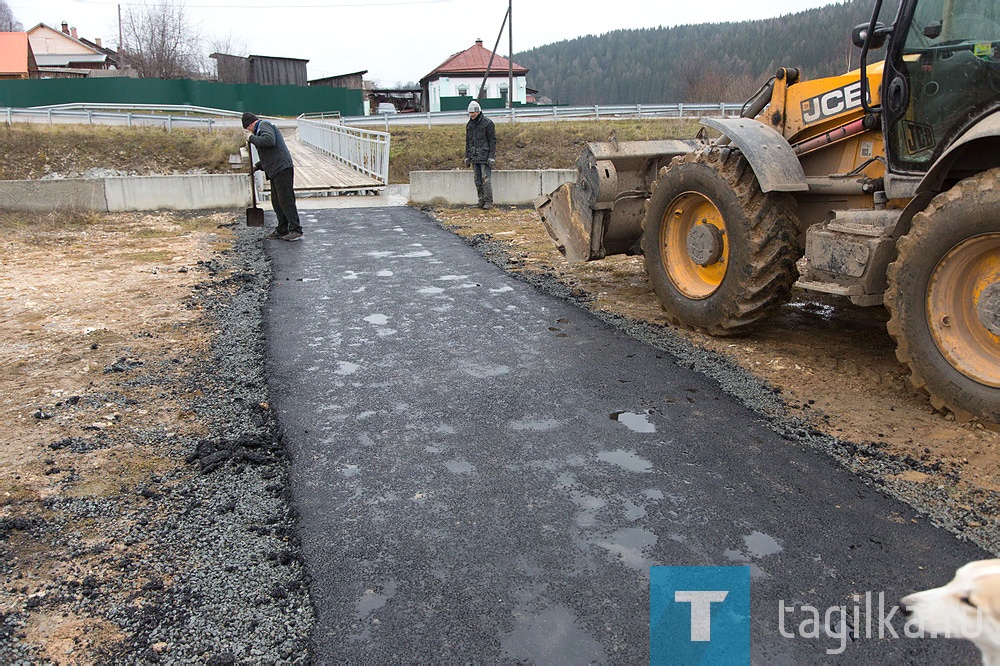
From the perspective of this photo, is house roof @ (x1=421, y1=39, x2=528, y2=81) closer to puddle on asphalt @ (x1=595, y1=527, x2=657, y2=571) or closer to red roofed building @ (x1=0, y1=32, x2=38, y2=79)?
red roofed building @ (x1=0, y1=32, x2=38, y2=79)

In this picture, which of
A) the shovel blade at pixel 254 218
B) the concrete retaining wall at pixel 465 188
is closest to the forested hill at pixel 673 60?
the concrete retaining wall at pixel 465 188

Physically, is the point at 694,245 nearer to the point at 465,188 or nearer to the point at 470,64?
the point at 465,188

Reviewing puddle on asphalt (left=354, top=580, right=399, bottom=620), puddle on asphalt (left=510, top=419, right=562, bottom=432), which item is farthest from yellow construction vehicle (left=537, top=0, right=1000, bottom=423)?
puddle on asphalt (left=354, top=580, right=399, bottom=620)

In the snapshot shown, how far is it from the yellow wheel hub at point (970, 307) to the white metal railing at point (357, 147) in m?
14.0

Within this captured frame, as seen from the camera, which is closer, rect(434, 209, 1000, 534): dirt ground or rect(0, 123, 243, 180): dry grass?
rect(434, 209, 1000, 534): dirt ground

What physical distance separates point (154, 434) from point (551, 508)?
2.30 meters

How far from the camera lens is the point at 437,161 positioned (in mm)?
23594

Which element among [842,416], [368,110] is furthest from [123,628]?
[368,110]

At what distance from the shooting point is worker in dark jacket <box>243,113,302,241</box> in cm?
1117

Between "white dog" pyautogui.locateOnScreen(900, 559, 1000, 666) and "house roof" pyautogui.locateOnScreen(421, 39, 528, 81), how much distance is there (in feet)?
197

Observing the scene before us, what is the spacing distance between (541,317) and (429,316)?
0.99m

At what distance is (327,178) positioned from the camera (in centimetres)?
1834

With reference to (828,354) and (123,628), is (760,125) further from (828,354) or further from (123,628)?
(123,628)

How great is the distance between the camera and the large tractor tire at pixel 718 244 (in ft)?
17.9
